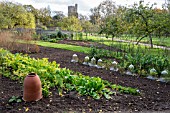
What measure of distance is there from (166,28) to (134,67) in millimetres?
7217

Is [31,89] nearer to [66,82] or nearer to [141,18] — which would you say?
[66,82]

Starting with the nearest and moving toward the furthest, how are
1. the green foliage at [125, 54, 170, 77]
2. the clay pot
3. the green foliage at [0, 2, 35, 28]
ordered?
the clay pot, the green foliage at [125, 54, 170, 77], the green foliage at [0, 2, 35, 28]

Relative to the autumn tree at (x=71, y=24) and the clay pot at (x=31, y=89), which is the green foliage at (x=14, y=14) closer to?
the autumn tree at (x=71, y=24)

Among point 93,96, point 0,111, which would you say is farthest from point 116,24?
point 0,111

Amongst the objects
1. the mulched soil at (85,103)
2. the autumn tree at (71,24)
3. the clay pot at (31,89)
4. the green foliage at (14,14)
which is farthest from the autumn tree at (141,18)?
the autumn tree at (71,24)

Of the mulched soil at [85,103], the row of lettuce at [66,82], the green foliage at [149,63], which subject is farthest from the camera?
the green foliage at [149,63]

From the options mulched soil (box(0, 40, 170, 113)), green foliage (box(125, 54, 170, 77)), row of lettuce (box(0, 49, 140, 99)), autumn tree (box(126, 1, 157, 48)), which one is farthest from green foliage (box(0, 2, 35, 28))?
mulched soil (box(0, 40, 170, 113))

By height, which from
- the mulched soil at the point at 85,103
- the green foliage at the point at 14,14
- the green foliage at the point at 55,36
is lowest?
the mulched soil at the point at 85,103

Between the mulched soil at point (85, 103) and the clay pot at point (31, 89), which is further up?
the clay pot at point (31, 89)

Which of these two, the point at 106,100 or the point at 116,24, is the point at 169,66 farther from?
the point at 116,24

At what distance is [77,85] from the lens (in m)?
4.86

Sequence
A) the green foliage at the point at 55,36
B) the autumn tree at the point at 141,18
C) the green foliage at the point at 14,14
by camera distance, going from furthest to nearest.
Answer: the green foliage at the point at 14,14 < the green foliage at the point at 55,36 < the autumn tree at the point at 141,18

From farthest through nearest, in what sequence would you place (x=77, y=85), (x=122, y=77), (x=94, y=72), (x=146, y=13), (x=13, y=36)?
(x=146, y=13)
(x=13, y=36)
(x=94, y=72)
(x=122, y=77)
(x=77, y=85)

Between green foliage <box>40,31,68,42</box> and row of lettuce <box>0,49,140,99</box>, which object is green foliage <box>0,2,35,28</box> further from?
row of lettuce <box>0,49,140,99</box>
